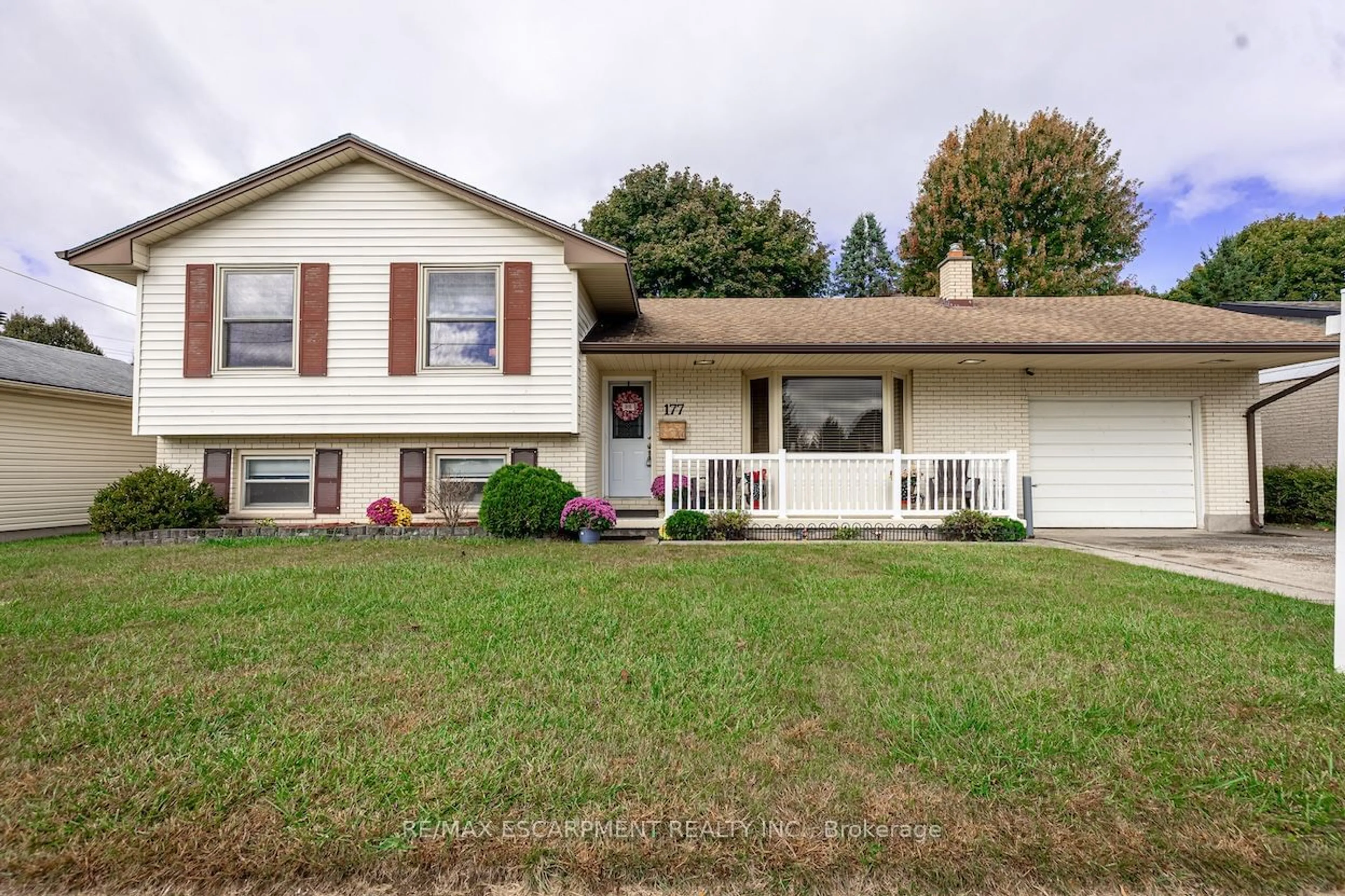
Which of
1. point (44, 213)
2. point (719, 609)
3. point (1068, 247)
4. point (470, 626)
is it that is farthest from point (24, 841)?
point (44, 213)

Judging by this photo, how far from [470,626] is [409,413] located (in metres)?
5.93

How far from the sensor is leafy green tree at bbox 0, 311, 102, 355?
28938 mm

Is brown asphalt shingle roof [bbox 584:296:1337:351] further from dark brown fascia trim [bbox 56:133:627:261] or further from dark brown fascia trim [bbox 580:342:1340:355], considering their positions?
dark brown fascia trim [bbox 56:133:627:261]

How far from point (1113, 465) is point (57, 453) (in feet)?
59.6

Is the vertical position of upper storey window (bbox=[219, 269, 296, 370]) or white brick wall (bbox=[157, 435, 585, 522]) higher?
upper storey window (bbox=[219, 269, 296, 370])

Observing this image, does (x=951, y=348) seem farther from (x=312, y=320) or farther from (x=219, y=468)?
(x=219, y=468)

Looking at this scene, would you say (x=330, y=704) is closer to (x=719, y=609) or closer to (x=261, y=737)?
(x=261, y=737)

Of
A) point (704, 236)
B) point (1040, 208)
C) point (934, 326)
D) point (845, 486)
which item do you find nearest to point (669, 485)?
point (845, 486)

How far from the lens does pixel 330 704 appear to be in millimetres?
2631

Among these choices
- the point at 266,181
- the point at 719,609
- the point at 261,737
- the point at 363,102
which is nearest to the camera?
the point at 261,737

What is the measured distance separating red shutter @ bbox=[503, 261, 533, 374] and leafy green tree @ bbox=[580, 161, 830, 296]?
13.3m

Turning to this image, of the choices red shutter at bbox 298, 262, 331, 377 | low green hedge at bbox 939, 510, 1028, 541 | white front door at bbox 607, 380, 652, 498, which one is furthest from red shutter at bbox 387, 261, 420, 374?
low green hedge at bbox 939, 510, 1028, 541

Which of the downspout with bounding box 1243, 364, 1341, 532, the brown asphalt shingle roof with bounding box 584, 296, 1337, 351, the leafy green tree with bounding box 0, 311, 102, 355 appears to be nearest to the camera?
the brown asphalt shingle roof with bounding box 584, 296, 1337, 351

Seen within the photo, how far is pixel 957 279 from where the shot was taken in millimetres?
12156
